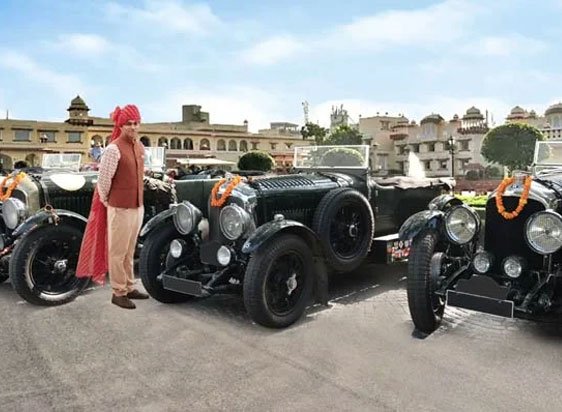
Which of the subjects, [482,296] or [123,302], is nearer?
[482,296]

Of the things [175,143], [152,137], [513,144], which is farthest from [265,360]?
[175,143]

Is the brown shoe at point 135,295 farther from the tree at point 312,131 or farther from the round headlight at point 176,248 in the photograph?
the tree at point 312,131

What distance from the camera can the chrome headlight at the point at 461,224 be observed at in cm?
439

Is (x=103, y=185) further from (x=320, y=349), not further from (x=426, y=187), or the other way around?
(x=426, y=187)

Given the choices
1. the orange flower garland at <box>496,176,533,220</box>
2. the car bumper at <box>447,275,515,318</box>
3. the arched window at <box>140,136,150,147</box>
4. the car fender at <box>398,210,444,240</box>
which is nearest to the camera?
the car bumper at <box>447,275,515,318</box>

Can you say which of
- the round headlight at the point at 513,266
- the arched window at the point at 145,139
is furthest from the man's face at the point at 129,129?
the arched window at the point at 145,139

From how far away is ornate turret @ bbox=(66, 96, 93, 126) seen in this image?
4484cm

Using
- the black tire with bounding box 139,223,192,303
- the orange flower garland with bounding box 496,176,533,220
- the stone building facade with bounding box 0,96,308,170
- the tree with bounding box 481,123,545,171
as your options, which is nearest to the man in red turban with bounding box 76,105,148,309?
the black tire with bounding box 139,223,192,303

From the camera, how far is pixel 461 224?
445cm

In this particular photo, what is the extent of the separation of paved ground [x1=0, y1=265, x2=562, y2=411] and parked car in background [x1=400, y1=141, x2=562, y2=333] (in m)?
0.30

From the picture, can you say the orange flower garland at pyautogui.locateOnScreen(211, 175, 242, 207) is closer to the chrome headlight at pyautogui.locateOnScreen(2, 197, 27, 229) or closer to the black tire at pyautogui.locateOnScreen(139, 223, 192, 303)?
the black tire at pyautogui.locateOnScreen(139, 223, 192, 303)

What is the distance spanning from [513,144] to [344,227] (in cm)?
3548

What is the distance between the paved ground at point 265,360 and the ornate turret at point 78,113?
140ft

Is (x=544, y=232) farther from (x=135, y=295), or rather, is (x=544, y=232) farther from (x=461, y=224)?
(x=135, y=295)
